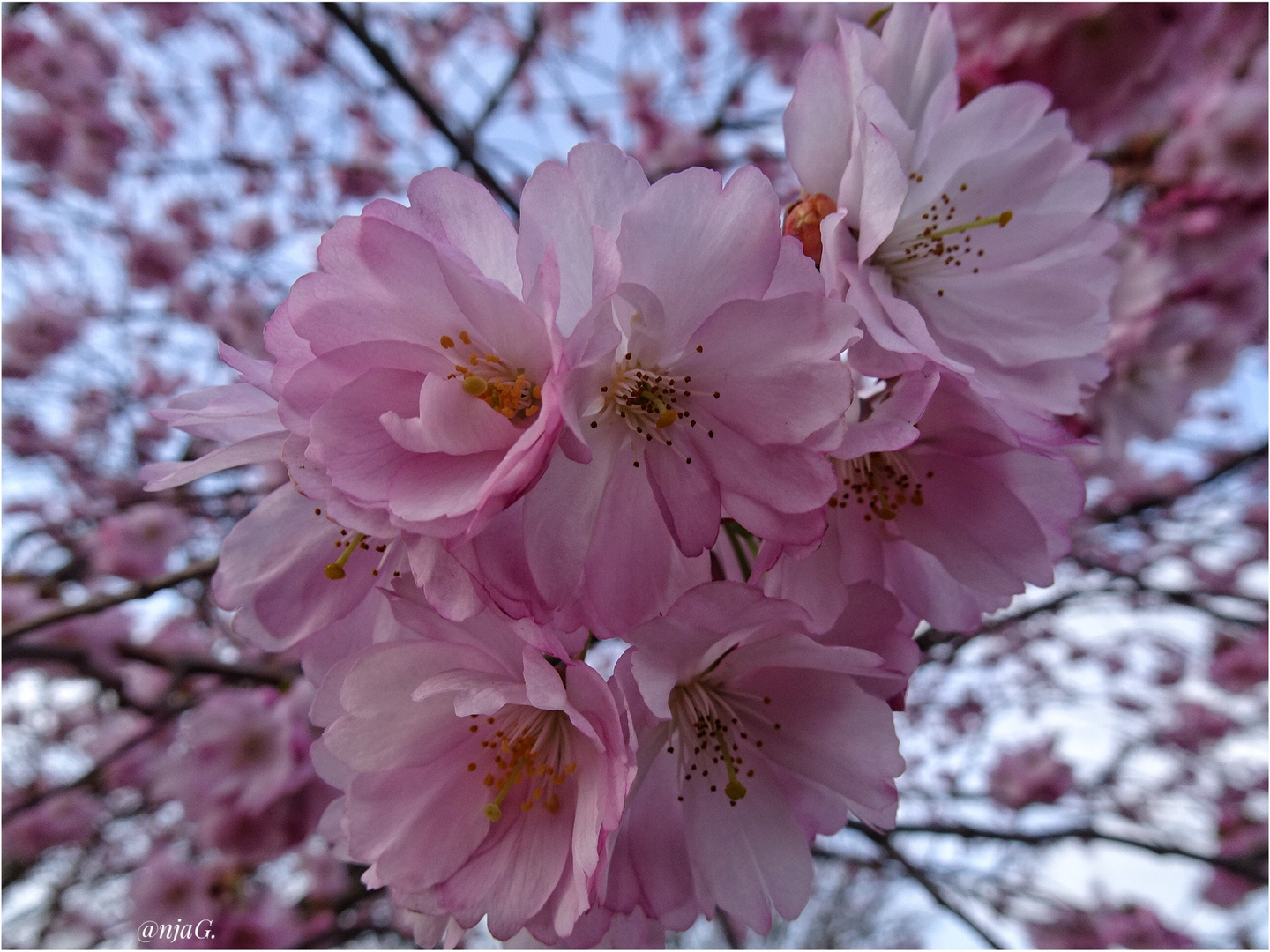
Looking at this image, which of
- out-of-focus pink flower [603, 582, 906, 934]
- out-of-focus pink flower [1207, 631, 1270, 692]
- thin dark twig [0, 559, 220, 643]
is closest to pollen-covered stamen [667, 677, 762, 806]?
out-of-focus pink flower [603, 582, 906, 934]

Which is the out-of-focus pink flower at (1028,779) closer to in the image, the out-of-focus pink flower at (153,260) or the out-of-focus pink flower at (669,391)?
the out-of-focus pink flower at (669,391)

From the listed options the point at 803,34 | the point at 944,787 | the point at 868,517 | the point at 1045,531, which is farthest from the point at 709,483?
the point at 944,787

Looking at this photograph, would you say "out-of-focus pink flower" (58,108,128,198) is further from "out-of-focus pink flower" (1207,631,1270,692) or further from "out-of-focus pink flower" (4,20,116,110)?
"out-of-focus pink flower" (1207,631,1270,692)

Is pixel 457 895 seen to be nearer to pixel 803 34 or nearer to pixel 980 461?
pixel 980 461

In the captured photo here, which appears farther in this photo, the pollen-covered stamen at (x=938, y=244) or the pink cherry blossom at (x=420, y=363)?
the pollen-covered stamen at (x=938, y=244)

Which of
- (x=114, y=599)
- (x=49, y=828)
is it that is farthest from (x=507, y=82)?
(x=49, y=828)


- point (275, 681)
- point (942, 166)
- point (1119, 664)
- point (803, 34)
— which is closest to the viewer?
point (942, 166)

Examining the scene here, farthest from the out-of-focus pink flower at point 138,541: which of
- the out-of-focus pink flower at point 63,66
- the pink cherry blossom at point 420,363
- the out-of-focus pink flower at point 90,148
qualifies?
the pink cherry blossom at point 420,363
